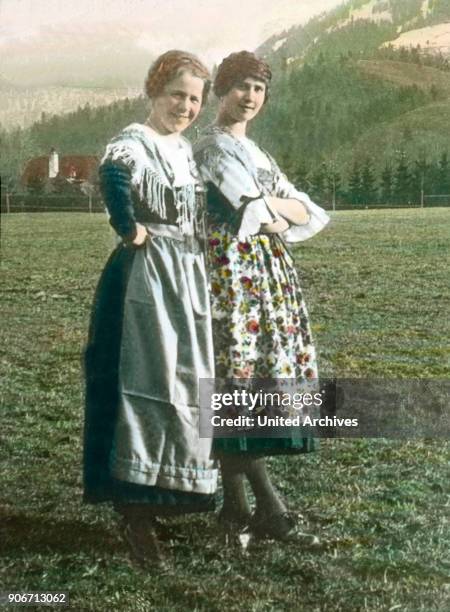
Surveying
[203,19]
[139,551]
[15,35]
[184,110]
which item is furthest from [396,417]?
[15,35]

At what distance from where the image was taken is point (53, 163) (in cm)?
373

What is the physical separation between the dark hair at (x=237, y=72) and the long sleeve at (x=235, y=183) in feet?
0.71

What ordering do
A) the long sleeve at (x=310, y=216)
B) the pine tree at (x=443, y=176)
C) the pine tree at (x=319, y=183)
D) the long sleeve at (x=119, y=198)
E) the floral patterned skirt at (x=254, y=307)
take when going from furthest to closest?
1. the pine tree at (x=443, y=176)
2. the pine tree at (x=319, y=183)
3. the long sleeve at (x=310, y=216)
4. the floral patterned skirt at (x=254, y=307)
5. the long sleeve at (x=119, y=198)

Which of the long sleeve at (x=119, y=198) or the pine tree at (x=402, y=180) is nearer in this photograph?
the long sleeve at (x=119, y=198)

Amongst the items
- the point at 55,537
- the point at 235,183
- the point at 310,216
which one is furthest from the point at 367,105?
the point at 55,537

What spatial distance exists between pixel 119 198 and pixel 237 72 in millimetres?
646

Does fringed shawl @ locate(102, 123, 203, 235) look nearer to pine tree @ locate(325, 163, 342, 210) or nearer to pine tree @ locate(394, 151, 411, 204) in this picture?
pine tree @ locate(325, 163, 342, 210)

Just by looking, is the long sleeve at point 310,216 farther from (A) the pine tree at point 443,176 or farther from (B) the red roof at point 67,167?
(B) the red roof at point 67,167

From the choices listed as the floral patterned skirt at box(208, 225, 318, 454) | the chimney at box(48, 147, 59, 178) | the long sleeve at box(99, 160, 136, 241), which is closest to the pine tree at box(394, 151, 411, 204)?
the floral patterned skirt at box(208, 225, 318, 454)

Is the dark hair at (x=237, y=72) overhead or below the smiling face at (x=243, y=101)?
overhead

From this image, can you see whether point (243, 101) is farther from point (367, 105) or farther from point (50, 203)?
point (50, 203)

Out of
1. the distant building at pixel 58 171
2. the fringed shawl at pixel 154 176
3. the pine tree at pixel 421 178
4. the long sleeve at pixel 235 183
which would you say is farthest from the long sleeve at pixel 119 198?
the pine tree at pixel 421 178

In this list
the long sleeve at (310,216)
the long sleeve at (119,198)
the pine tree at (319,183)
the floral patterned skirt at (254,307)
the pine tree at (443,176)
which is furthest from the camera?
the pine tree at (443,176)

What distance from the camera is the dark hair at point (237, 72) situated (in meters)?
3.36
